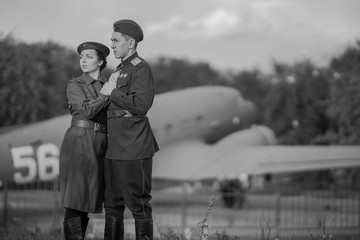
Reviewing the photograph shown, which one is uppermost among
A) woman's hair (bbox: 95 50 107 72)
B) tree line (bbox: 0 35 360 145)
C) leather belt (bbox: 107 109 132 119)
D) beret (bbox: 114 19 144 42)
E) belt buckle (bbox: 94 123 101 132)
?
tree line (bbox: 0 35 360 145)

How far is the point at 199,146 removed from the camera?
23.4m

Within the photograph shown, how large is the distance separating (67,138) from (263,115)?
125ft

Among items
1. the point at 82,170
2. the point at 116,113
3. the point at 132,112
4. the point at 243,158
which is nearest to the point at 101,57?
the point at 116,113

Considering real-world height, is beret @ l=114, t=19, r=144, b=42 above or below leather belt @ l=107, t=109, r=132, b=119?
above

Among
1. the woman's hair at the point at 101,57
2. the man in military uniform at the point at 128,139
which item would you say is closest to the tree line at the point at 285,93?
the woman's hair at the point at 101,57

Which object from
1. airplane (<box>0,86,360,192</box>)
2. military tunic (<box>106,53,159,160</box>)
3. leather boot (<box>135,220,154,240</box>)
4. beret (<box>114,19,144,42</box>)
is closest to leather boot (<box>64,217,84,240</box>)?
leather boot (<box>135,220,154,240</box>)

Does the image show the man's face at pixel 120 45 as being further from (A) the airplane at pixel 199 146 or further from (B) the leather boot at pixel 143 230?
(A) the airplane at pixel 199 146

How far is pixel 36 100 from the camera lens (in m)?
27.6

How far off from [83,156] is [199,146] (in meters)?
17.1

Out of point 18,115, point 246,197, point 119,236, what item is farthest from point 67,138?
point 18,115

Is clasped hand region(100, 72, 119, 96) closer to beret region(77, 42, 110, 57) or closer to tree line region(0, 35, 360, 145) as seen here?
beret region(77, 42, 110, 57)

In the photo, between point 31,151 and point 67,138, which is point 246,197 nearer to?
point 31,151

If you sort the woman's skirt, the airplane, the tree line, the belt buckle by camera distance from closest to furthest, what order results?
the woman's skirt
the belt buckle
the airplane
the tree line

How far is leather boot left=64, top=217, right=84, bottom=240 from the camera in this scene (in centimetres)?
637
